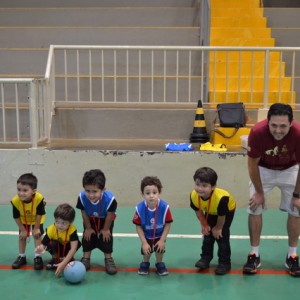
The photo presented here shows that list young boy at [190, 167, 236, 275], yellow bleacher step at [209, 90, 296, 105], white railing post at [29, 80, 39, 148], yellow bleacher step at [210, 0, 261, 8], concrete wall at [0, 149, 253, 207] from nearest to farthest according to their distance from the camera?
young boy at [190, 167, 236, 275]
white railing post at [29, 80, 39, 148]
concrete wall at [0, 149, 253, 207]
yellow bleacher step at [209, 90, 296, 105]
yellow bleacher step at [210, 0, 261, 8]

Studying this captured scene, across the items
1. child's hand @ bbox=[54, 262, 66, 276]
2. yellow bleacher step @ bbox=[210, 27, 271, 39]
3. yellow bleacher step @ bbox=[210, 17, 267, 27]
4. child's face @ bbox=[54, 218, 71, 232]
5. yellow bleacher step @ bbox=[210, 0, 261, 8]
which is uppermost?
yellow bleacher step @ bbox=[210, 0, 261, 8]

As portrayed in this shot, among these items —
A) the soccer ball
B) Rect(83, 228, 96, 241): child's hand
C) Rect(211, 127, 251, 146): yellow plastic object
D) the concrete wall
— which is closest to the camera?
the soccer ball

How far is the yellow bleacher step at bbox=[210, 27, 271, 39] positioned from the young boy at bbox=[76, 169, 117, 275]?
662 centimetres

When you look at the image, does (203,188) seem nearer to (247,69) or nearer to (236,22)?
(247,69)

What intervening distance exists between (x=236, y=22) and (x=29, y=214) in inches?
300

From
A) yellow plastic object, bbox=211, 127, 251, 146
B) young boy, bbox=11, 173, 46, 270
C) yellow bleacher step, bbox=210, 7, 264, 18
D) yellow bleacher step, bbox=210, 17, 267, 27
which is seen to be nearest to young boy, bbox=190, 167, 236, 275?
young boy, bbox=11, 173, 46, 270

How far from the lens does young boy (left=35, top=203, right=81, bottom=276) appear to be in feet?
12.0

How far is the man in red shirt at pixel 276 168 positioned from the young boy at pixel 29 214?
190cm

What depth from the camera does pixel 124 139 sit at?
7.21 m

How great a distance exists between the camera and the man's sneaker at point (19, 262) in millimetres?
3896

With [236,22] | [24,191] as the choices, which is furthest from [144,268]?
[236,22]

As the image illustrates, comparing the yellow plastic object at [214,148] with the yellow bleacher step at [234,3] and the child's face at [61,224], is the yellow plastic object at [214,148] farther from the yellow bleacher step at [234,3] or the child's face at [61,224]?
the yellow bleacher step at [234,3]

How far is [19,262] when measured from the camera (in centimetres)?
393

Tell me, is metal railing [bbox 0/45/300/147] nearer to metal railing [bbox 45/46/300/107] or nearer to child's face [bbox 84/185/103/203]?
metal railing [bbox 45/46/300/107]
